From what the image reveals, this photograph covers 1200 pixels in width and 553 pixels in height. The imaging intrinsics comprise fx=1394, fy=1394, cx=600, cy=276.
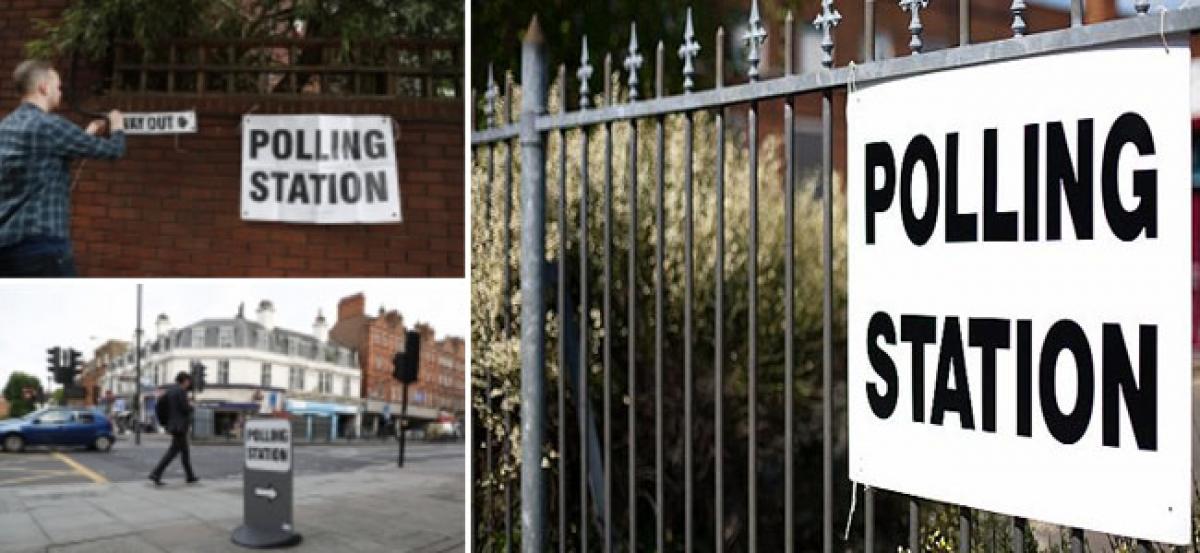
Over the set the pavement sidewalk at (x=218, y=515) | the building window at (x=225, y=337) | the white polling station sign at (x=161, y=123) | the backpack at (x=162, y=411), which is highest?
the white polling station sign at (x=161, y=123)

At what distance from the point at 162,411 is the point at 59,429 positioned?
392 mm

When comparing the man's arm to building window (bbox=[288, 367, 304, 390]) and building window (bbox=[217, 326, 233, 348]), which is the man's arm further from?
building window (bbox=[288, 367, 304, 390])

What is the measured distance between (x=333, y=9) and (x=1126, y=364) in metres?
4.36

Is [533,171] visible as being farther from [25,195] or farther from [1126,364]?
[25,195]

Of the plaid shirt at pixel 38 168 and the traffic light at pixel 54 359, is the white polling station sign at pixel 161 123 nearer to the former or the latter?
the plaid shirt at pixel 38 168

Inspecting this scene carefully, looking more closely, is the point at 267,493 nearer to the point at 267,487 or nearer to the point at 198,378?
the point at 267,487

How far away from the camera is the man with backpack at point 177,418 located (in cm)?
511

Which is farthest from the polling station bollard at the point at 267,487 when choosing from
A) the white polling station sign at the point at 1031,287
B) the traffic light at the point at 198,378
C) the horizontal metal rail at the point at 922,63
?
the white polling station sign at the point at 1031,287

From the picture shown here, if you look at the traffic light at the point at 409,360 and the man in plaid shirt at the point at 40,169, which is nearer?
the traffic light at the point at 409,360

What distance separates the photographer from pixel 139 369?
525 centimetres

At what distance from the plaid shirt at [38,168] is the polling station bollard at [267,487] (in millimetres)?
1279

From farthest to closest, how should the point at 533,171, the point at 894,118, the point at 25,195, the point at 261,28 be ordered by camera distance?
the point at 261,28, the point at 25,195, the point at 533,171, the point at 894,118

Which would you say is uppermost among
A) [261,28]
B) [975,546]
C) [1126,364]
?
[261,28]

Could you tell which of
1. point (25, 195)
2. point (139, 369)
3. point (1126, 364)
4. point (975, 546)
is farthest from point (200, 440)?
point (1126, 364)
